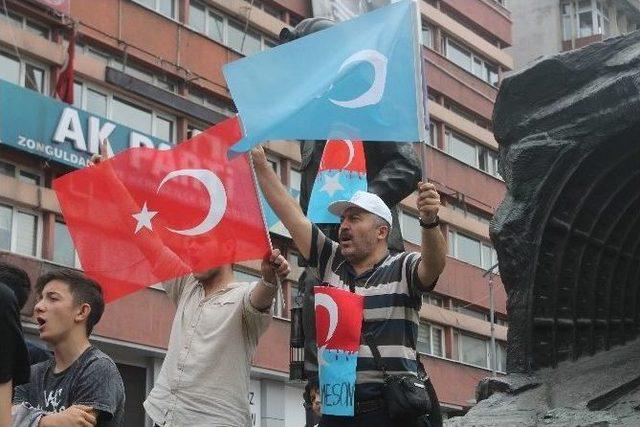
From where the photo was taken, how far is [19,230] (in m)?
22.3

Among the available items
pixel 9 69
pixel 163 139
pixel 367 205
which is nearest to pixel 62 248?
pixel 9 69

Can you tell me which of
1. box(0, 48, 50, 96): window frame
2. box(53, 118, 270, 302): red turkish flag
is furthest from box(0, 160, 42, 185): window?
box(53, 118, 270, 302): red turkish flag

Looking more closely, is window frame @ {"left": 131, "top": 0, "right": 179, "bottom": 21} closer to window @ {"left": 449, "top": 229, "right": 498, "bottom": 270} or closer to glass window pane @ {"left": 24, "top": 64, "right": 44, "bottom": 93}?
glass window pane @ {"left": 24, "top": 64, "right": 44, "bottom": 93}

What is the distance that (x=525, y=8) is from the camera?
150 ft

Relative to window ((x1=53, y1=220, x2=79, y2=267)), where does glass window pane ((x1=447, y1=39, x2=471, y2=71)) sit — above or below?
above

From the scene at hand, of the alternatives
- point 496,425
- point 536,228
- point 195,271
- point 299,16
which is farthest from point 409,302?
point 299,16

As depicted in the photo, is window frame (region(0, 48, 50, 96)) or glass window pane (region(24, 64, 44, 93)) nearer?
window frame (region(0, 48, 50, 96))

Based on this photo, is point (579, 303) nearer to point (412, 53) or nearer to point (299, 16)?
point (412, 53)

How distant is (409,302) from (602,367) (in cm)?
239

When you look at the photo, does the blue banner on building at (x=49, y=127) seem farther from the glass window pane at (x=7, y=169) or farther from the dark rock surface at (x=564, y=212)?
the dark rock surface at (x=564, y=212)

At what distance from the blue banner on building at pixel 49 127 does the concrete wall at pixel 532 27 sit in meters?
23.9

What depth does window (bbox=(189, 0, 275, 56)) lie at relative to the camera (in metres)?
28.1

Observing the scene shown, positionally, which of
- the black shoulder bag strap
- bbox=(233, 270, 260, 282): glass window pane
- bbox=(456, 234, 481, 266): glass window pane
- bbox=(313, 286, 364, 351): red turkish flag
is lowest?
the black shoulder bag strap

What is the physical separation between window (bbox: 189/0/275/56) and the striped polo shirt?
23254mm
